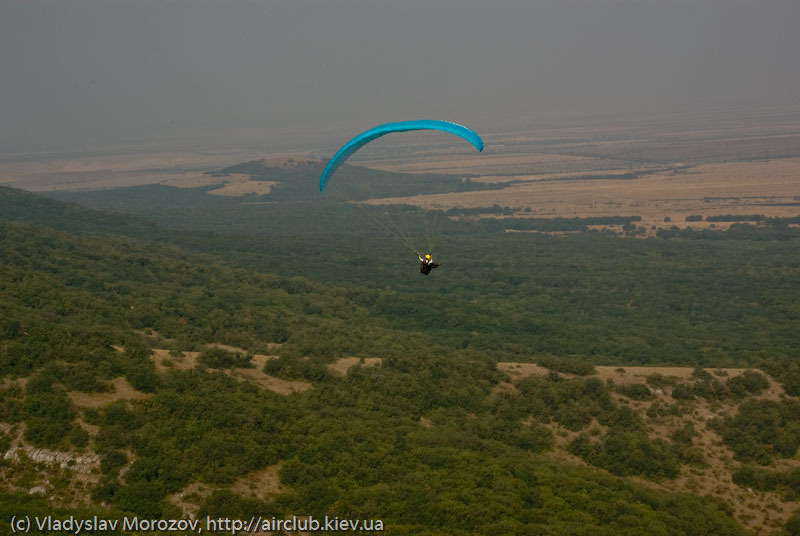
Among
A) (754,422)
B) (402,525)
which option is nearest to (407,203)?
(754,422)

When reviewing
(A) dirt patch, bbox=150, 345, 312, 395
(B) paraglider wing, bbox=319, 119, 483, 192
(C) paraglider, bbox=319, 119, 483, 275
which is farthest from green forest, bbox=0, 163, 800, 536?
(B) paraglider wing, bbox=319, 119, 483, 192

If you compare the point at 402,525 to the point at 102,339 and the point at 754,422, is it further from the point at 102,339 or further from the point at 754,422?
the point at 754,422

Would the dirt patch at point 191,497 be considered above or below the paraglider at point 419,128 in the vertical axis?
below

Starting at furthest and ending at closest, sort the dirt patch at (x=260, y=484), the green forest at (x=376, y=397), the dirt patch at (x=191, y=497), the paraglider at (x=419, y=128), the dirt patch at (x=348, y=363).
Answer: the dirt patch at (x=348, y=363), the paraglider at (x=419, y=128), the green forest at (x=376, y=397), the dirt patch at (x=260, y=484), the dirt patch at (x=191, y=497)

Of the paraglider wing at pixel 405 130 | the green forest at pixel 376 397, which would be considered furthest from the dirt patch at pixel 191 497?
the paraglider wing at pixel 405 130

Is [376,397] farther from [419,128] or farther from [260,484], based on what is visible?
[419,128]

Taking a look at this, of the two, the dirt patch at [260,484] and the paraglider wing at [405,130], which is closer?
the dirt patch at [260,484]

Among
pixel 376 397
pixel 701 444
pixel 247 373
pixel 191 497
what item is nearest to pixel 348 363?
pixel 376 397

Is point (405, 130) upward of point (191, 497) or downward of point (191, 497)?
upward

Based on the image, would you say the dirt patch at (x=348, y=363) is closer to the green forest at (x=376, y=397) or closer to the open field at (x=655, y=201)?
the green forest at (x=376, y=397)
